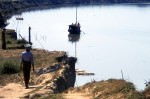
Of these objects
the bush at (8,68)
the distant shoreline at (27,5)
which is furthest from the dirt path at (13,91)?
the distant shoreline at (27,5)

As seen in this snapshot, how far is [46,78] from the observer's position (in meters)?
14.3

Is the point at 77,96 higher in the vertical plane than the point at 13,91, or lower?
higher

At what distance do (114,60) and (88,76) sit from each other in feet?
39.0

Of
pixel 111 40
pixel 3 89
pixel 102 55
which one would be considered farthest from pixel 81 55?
pixel 3 89

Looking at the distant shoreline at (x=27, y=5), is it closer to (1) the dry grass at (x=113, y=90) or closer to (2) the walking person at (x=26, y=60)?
(2) the walking person at (x=26, y=60)

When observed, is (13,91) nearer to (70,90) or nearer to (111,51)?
(70,90)

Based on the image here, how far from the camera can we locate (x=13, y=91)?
12516mm

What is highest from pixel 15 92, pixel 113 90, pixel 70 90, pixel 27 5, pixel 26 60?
pixel 26 60

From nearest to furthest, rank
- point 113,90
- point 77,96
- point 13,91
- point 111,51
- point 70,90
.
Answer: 1. point 113,90
2. point 77,96
3. point 70,90
4. point 13,91
5. point 111,51

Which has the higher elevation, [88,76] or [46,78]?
[46,78]

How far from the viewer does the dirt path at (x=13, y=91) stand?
11.8 metres

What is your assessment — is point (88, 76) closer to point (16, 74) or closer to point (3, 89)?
point (16, 74)

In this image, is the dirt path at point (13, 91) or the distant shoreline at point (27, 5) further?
the distant shoreline at point (27, 5)

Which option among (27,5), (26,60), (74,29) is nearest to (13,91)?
(26,60)
